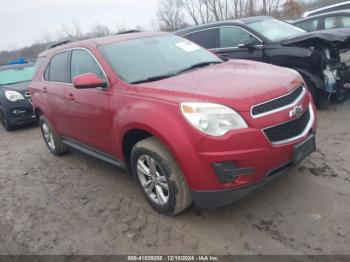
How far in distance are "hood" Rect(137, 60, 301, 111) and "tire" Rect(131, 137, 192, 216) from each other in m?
0.50

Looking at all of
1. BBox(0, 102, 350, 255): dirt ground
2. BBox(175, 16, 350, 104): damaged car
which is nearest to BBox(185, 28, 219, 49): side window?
BBox(175, 16, 350, 104): damaged car

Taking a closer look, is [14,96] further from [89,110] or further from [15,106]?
[89,110]

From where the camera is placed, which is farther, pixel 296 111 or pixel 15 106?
pixel 15 106

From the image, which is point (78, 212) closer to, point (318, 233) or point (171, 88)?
point (171, 88)

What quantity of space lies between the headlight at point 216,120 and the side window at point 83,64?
1.46 metres

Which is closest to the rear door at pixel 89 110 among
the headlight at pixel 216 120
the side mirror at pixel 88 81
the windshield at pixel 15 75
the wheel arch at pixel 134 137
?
the side mirror at pixel 88 81

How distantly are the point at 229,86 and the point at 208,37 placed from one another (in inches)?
180

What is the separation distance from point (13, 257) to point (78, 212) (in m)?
0.80

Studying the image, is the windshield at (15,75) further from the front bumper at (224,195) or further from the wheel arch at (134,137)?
the front bumper at (224,195)

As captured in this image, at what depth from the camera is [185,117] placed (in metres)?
2.99

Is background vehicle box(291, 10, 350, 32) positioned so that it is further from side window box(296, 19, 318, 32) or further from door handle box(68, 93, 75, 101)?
door handle box(68, 93, 75, 101)

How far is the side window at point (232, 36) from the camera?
22.5 feet

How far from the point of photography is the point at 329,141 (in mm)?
4820

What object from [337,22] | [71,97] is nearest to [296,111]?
[71,97]
